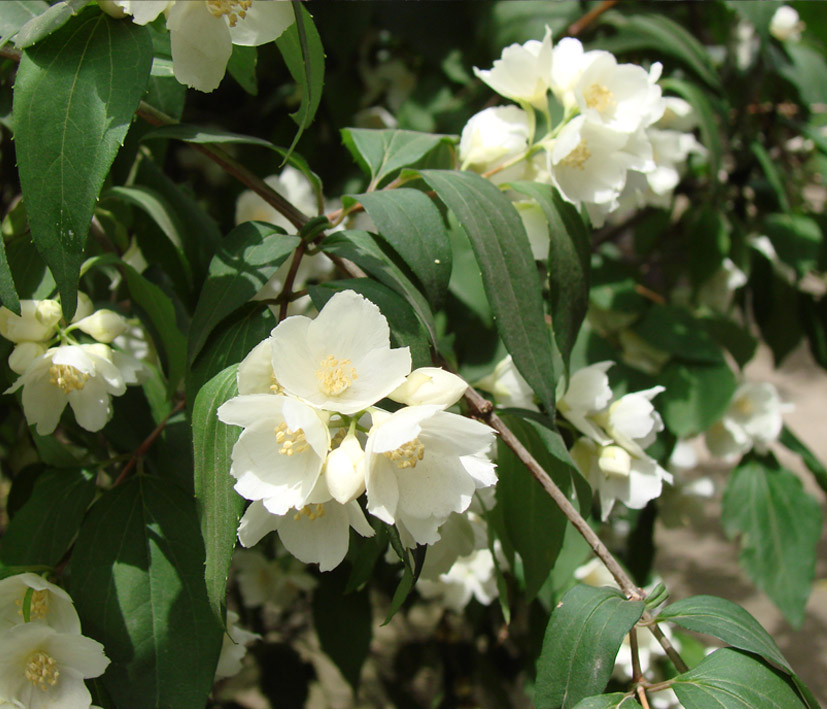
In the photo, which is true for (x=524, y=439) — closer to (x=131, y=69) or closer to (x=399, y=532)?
(x=399, y=532)

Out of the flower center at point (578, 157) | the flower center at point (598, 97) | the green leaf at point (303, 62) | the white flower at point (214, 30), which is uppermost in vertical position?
the white flower at point (214, 30)

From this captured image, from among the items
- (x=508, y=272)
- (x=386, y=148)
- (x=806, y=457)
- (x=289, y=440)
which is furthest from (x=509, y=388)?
(x=806, y=457)

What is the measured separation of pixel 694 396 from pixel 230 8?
1.09m

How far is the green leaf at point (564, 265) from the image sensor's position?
866 mm

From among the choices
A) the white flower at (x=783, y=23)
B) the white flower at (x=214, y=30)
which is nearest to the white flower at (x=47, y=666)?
the white flower at (x=214, y=30)

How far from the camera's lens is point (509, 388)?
0.97m

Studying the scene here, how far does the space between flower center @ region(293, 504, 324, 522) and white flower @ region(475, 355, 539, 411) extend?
368 millimetres

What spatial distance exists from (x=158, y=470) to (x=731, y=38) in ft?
5.14

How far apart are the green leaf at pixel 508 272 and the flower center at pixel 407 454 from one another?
0.19 metres

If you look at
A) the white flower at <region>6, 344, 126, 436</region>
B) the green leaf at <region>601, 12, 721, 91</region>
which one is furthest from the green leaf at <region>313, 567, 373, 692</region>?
the green leaf at <region>601, 12, 721, 91</region>

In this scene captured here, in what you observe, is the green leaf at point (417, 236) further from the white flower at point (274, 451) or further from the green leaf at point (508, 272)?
the white flower at point (274, 451)

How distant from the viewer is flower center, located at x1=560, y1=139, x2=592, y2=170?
92cm

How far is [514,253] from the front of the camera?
796 millimetres

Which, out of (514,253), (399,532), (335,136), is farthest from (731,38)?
(399,532)
